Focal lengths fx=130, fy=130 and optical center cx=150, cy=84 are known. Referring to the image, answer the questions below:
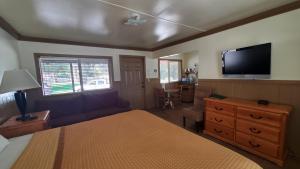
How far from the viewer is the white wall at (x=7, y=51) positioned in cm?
204

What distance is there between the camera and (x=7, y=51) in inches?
89.2

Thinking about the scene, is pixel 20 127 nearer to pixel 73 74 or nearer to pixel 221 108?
pixel 73 74

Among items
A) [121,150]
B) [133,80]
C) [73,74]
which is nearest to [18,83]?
[73,74]

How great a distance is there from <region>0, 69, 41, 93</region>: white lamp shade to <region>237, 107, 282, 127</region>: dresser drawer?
3.34 meters

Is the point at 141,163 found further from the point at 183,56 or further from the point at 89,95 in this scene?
the point at 183,56

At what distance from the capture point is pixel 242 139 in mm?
2197

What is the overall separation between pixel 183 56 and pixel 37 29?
567cm

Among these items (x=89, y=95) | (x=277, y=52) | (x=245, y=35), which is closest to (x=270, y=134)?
(x=277, y=52)

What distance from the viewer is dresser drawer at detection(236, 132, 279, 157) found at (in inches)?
73.5

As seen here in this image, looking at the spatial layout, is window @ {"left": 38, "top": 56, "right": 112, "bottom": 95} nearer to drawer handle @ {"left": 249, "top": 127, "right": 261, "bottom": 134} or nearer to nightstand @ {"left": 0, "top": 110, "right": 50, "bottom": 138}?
nightstand @ {"left": 0, "top": 110, "right": 50, "bottom": 138}

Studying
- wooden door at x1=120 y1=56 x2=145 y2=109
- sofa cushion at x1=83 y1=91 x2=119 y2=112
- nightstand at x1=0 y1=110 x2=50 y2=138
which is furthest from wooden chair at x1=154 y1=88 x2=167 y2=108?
nightstand at x1=0 y1=110 x2=50 y2=138

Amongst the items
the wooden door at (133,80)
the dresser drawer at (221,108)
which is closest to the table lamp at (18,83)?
the wooden door at (133,80)

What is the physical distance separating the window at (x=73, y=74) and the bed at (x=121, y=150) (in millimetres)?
2255

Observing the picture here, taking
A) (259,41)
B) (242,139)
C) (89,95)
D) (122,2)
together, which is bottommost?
(242,139)
